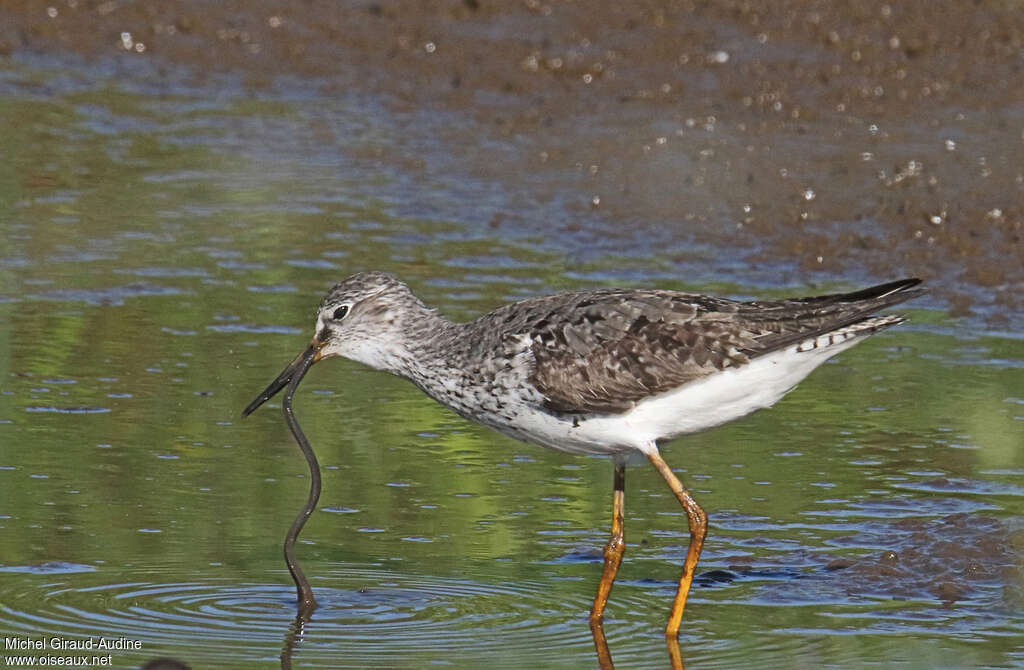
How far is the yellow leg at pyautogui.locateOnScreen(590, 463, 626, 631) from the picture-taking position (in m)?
6.62

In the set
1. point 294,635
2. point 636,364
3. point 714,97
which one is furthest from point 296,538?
point 714,97

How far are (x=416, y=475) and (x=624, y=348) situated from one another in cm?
145

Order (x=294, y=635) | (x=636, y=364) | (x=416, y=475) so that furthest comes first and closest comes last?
(x=416, y=475), (x=636, y=364), (x=294, y=635)

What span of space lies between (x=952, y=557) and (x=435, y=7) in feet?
29.3

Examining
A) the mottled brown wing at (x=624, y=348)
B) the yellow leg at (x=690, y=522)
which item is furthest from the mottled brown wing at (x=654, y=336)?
the yellow leg at (x=690, y=522)

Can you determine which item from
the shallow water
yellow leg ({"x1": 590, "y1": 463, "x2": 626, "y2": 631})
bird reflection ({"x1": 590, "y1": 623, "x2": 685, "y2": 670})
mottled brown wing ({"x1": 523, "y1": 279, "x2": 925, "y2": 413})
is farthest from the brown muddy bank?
bird reflection ({"x1": 590, "y1": 623, "x2": 685, "y2": 670})

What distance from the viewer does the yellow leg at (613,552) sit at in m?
6.62

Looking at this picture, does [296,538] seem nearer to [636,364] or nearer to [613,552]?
[613,552]

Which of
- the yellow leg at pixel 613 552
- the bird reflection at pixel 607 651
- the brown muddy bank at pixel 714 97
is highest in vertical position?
the brown muddy bank at pixel 714 97

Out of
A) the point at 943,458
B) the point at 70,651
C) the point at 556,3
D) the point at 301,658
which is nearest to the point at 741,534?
the point at 943,458

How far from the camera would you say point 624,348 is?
6812 millimetres

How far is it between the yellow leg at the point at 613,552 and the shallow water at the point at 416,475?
10 cm

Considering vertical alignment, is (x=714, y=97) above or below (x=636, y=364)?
above

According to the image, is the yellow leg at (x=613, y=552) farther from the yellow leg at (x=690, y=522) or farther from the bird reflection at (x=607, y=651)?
the yellow leg at (x=690, y=522)
